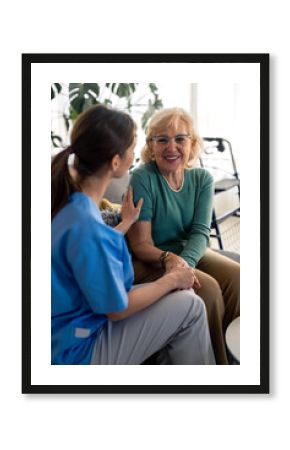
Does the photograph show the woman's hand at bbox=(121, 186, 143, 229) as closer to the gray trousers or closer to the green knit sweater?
the green knit sweater

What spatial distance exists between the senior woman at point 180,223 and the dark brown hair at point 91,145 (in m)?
0.08

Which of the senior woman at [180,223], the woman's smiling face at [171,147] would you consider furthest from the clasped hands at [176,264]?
the woman's smiling face at [171,147]

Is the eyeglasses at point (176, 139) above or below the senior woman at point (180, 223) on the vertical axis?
above

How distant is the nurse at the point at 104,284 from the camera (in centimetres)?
168

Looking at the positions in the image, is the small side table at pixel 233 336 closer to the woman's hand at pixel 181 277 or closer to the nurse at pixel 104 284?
the nurse at pixel 104 284

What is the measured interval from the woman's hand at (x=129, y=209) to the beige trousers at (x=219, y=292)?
168 millimetres

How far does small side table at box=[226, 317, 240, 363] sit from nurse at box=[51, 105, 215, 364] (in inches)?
2.4

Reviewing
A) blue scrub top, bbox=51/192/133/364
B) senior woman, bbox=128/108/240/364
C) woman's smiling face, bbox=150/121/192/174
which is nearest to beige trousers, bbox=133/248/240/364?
senior woman, bbox=128/108/240/364

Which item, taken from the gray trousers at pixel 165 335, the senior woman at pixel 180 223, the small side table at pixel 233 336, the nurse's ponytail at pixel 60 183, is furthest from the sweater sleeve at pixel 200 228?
the nurse's ponytail at pixel 60 183


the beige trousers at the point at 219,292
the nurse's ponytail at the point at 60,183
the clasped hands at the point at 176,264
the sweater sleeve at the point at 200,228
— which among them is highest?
the nurse's ponytail at the point at 60,183

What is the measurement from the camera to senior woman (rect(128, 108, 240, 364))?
67.9 inches
